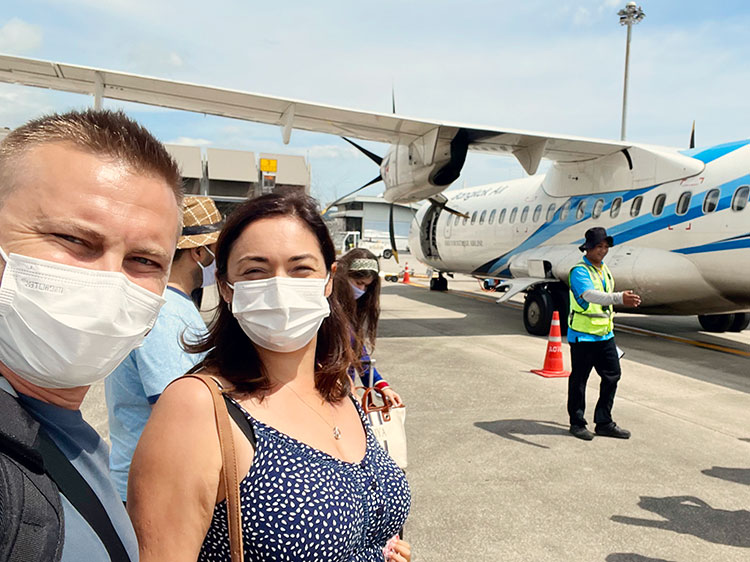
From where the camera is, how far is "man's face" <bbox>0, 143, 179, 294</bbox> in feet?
3.10

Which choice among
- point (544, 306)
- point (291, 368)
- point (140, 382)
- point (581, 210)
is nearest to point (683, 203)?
point (581, 210)

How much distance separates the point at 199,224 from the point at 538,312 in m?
9.19

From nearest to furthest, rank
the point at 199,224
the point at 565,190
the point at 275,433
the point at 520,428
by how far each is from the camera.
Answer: the point at 275,433 → the point at 199,224 → the point at 520,428 → the point at 565,190

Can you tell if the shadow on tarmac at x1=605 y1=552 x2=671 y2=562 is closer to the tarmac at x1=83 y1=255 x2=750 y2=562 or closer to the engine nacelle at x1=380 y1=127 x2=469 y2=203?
the tarmac at x1=83 y1=255 x2=750 y2=562

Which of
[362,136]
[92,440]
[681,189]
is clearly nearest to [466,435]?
[92,440]

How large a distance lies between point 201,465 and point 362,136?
11273 millimetres

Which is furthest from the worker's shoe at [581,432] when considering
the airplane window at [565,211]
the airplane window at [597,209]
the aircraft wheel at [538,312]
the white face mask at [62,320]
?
the airplane window at [565,211]

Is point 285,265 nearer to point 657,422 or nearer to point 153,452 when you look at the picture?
point 153,452

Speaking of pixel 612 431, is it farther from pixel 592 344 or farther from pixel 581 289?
pixel 581 289

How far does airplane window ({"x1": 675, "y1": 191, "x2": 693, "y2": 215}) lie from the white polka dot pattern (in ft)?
30.5

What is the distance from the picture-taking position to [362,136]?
12062 mm

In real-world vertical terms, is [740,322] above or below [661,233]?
below

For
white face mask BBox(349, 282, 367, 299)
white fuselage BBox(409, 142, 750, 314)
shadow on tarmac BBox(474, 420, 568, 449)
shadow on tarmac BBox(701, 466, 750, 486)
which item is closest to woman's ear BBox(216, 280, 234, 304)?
white face mask BBox(349, 282, 367, 299)

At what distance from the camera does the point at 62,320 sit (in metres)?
1.02
